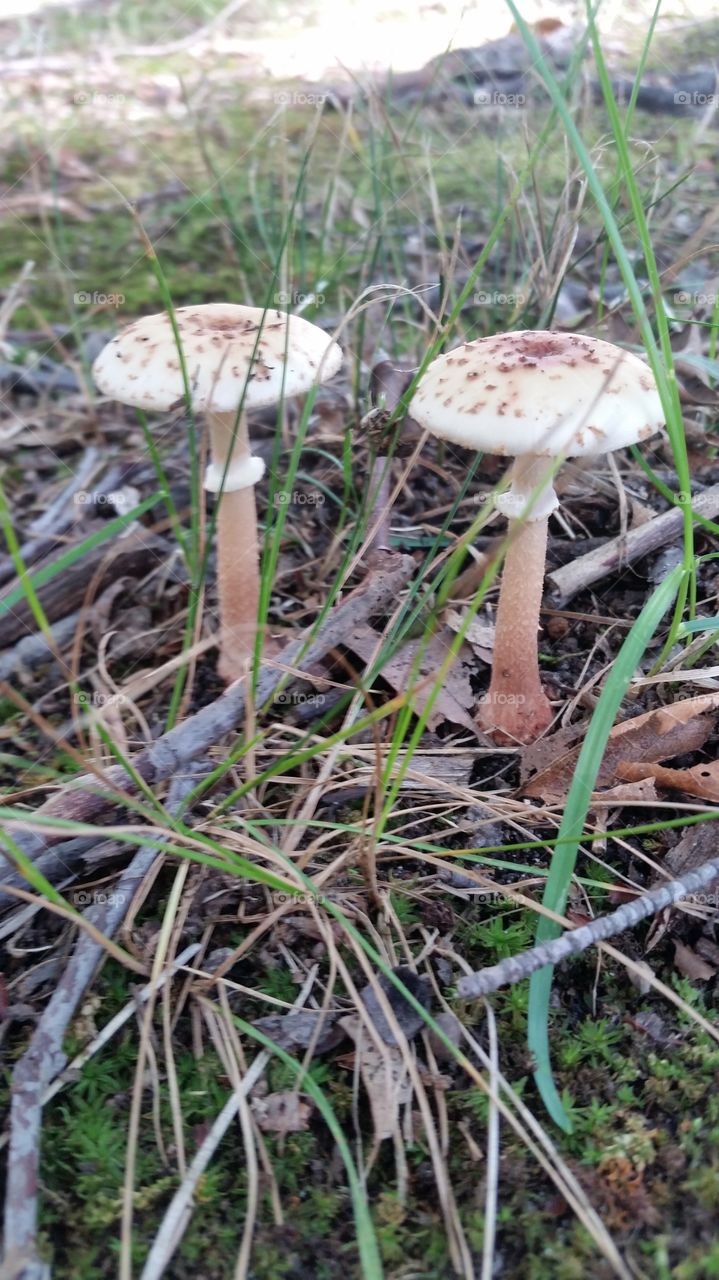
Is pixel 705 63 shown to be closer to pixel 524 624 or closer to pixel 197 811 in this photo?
pixel 524 624

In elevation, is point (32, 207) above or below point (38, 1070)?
above

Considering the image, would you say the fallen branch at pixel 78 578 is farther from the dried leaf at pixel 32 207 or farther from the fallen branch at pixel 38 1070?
the dried leaf at pixel 32 207

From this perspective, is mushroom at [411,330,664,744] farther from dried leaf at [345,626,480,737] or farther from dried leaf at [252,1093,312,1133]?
dried leaf at [252,1093,312,1133]

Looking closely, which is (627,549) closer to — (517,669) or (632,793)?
(517,669)

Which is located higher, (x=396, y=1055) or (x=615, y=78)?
(x=615, y=78)

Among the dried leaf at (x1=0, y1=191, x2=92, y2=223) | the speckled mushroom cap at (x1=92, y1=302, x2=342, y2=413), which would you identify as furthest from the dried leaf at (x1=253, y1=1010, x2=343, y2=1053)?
the dried leaf at (x1=0, y1=191, x2=92, y2=223)

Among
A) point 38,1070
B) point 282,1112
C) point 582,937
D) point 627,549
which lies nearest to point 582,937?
point 582,937

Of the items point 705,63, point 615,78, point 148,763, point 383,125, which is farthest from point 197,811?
point 705,63

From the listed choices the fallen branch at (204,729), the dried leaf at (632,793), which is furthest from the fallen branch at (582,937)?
the fallen branch at (204,729)
